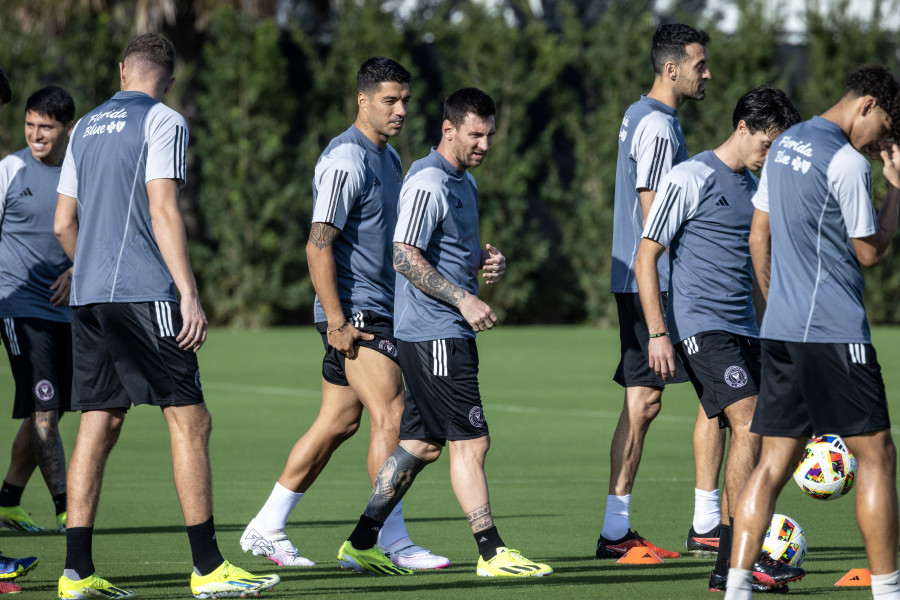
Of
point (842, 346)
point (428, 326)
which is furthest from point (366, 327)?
point (842, 346)

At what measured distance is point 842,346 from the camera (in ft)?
17.0

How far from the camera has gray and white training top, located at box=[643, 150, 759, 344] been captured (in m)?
6.61

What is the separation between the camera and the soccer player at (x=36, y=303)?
8.17 m

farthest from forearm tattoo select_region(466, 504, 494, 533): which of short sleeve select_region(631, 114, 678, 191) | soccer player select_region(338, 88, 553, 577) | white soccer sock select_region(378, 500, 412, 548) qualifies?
short sleeve select_region(631, 114, 678, 191)

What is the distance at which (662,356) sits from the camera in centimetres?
648

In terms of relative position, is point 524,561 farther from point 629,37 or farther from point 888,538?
point 629,37

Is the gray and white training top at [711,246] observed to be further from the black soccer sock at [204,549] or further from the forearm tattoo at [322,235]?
the black soccer sock at [204,549]

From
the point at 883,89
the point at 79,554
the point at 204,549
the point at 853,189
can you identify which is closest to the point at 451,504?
the point at 204,549

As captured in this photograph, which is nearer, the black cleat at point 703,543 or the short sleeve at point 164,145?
the short sleeve at point 164,145

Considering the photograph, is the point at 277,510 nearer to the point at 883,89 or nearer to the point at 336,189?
the point at 336,189

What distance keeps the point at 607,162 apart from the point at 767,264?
20.7m

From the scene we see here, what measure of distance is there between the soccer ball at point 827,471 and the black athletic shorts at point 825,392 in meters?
1.75

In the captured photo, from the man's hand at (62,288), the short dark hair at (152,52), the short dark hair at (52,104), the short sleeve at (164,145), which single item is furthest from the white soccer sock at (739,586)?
the short dark hair at (52,104)

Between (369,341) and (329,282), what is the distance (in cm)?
40
